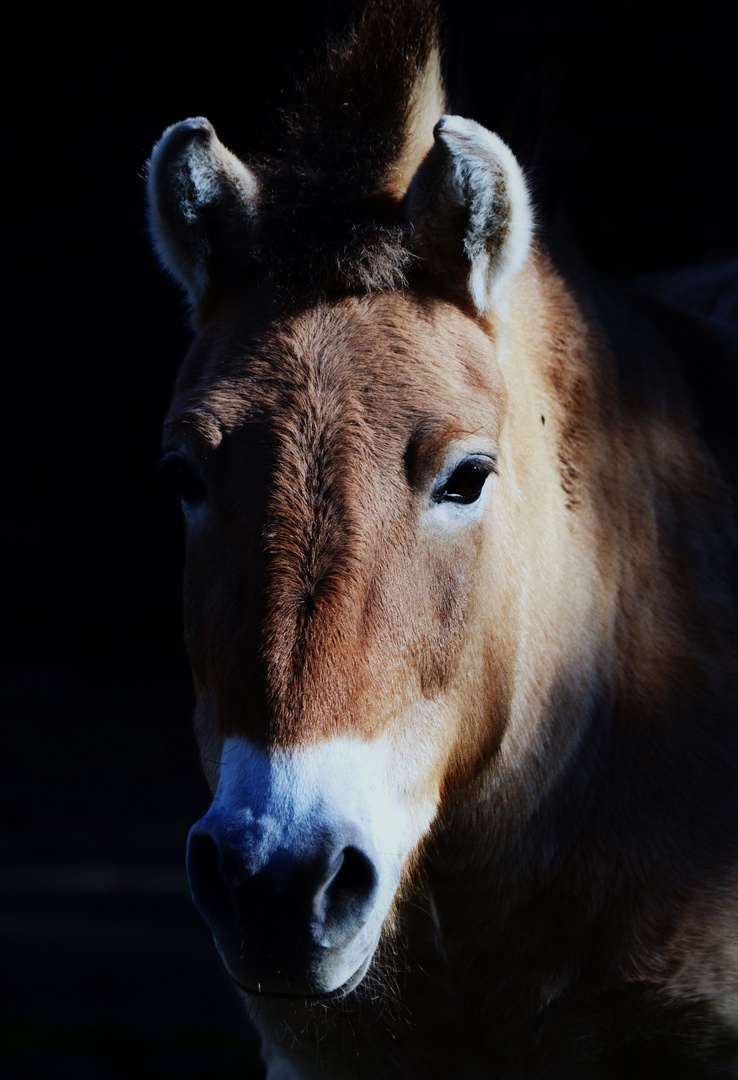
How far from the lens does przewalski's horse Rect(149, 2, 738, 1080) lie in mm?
1902

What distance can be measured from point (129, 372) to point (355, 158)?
587 cm

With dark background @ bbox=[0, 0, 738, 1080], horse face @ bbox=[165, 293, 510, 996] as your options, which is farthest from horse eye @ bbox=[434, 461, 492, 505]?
dark background @ bbox=[0, 0, 738, 1080]

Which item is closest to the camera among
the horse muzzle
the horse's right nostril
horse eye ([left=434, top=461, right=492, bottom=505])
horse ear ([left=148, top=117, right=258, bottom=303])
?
the horse muzzle

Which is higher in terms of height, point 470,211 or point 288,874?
point 470,211

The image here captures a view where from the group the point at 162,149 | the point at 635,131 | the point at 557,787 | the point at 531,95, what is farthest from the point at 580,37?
the point at 557,787

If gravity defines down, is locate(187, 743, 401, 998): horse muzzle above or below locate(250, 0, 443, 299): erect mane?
below

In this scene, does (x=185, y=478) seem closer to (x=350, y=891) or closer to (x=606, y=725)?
(x=350, y=891)

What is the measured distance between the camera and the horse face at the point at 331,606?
174cm

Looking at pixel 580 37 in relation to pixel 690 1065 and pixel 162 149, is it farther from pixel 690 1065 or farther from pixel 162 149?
pixel 690 1065

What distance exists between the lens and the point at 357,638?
6.25ft

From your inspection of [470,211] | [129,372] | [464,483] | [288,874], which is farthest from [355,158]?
[129,372]

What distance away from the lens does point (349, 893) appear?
70.4 inches

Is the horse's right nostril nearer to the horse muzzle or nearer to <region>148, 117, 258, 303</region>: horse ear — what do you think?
the horse muzzle

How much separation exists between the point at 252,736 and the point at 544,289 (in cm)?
158
